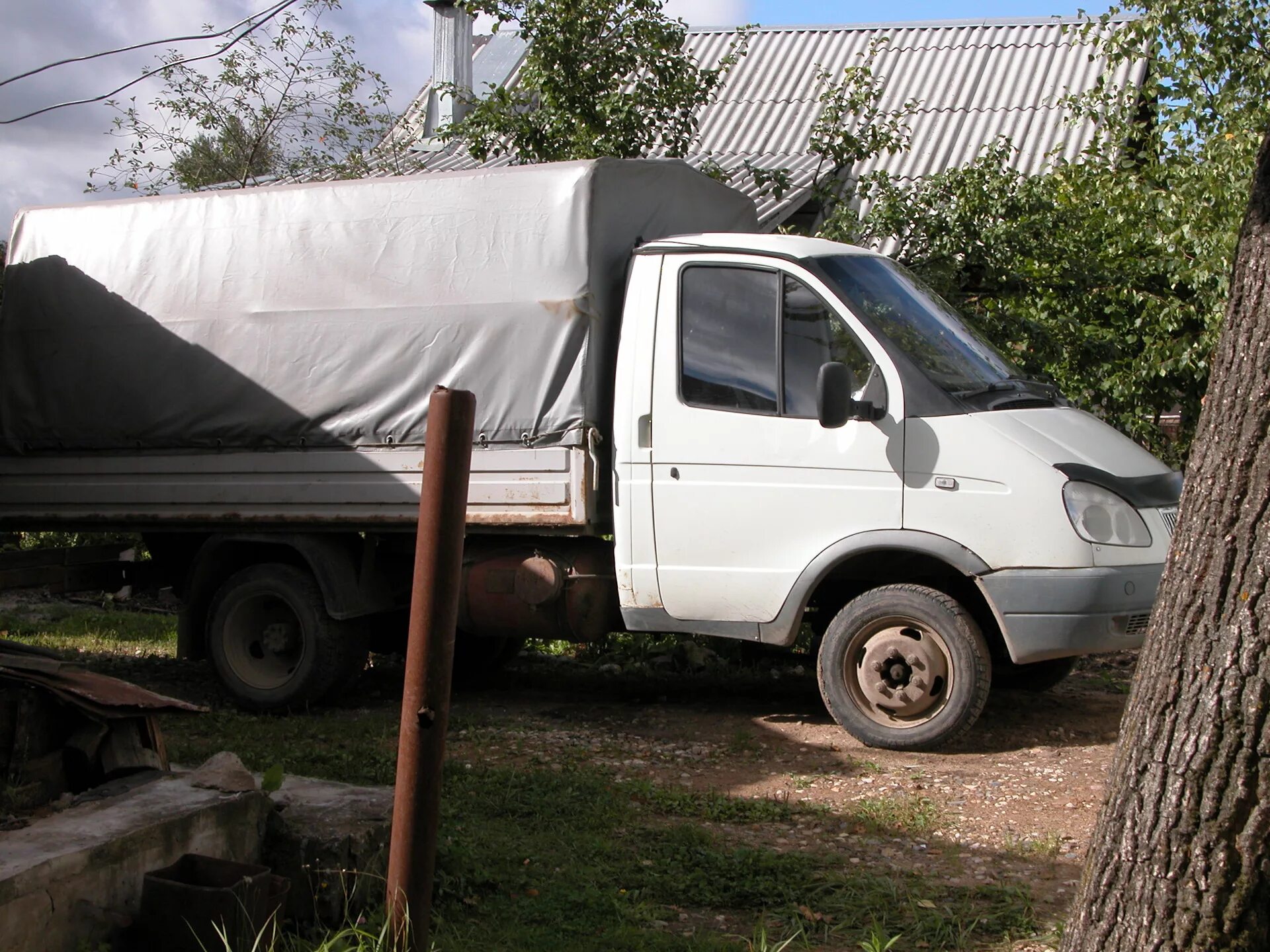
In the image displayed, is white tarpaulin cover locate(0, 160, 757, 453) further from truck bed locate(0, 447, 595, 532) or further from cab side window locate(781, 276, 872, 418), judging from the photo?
cab side window locate(781, 276, 872, 418)

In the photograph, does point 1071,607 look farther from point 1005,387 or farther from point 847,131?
point 847,131

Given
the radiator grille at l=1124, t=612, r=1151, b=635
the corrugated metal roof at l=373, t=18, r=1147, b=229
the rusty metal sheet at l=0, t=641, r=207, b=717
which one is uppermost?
the corrugated metal roof at l=373, t=18, r=1147, b=229

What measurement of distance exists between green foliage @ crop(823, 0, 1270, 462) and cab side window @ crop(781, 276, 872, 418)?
342cm

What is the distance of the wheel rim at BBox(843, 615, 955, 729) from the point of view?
6.22 m

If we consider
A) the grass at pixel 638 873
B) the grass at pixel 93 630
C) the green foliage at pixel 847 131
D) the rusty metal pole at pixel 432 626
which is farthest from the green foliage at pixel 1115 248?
the rusty metal pole at pixel 432 626

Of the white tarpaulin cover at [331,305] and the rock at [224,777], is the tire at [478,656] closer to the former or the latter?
the white tarpaulin cover at [331,305]

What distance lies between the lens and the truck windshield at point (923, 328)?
633 centimetres

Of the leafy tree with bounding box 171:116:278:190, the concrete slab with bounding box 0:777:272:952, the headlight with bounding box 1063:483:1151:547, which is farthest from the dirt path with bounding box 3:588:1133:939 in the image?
the leafy tree with bounding box 171:116:278:190

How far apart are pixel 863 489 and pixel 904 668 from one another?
2.94 feet

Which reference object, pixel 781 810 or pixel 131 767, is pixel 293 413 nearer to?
pixel 131 767

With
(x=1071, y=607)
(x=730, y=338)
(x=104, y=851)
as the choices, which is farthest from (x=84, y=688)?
(x=1071, y=607)

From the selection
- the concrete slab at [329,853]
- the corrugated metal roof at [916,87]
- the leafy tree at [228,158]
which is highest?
the corrugated metal roof at [916,87]

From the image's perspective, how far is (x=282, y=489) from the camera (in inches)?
287

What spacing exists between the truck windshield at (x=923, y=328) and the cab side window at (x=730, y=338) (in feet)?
1.23
